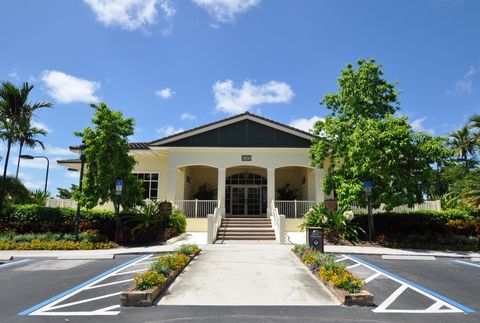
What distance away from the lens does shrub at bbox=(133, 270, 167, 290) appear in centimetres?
620

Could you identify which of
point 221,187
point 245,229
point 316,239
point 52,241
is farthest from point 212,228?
point 52,241

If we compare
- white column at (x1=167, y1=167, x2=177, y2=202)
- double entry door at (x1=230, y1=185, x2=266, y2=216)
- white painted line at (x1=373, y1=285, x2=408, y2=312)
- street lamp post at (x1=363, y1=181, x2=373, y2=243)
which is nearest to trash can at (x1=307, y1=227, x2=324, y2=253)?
white painted line at (x1=373, y1=285, x2=408, y2=312)

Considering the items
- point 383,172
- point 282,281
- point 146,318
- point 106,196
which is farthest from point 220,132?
point 146,318

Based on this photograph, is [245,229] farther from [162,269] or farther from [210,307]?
[210,307]

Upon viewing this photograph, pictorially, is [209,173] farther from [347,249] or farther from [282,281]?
[282,281]

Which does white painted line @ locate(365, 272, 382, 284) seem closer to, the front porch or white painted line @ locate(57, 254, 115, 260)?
white painted line @ locate(57, 254, 115, 260)

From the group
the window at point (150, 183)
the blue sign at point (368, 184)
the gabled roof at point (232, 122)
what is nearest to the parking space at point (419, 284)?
the blue sign at point (368, 184)

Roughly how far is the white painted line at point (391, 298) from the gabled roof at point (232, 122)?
12.1m

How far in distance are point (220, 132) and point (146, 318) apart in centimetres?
1460

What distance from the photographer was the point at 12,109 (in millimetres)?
16859

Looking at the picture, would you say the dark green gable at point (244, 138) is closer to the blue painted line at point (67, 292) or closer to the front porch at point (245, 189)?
the front porch at point (245, 189)

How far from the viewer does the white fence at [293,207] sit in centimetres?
1844

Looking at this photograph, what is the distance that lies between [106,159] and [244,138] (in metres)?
7.80

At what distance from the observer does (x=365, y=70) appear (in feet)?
55.0
